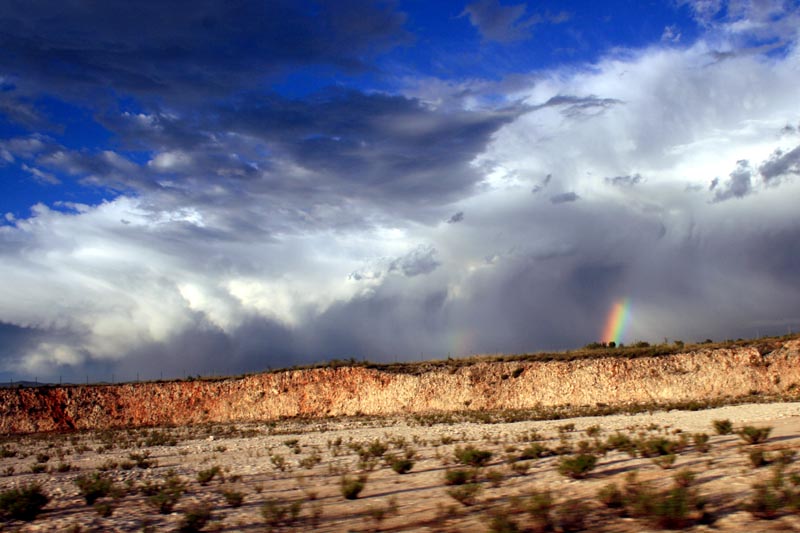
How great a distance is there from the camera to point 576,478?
13.8 m

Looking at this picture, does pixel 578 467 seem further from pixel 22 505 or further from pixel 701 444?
pixel 22 505

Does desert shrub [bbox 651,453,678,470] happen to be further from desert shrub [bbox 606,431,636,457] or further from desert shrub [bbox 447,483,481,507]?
desert shrub [bbox 447,483,481,507]

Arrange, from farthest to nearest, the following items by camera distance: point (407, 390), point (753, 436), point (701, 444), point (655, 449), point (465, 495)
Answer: point (407, 390) < point (753, 436) < point (701, 444) < point (655, 449) < point (465, 495)

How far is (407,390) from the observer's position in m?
62.2

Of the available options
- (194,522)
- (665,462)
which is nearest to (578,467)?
(665,462)

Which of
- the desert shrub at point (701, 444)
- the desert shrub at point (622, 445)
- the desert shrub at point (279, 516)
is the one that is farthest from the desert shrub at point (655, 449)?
the desert shrub at point (279, 516)

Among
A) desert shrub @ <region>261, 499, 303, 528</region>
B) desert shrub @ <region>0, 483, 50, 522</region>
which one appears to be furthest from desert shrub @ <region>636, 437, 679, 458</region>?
desert shrub @ <region>0, 483, 50, 522</region>

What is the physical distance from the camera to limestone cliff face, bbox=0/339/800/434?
53.2 meters

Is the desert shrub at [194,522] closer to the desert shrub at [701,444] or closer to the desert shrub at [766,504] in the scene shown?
the desert shrub at [766,504]

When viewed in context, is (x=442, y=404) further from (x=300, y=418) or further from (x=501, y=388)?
(x=300, y=418)

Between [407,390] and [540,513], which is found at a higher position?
[407,390]

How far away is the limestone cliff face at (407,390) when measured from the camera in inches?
2094

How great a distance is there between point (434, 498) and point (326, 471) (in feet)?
20.2

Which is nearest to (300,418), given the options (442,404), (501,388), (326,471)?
(442,404)
